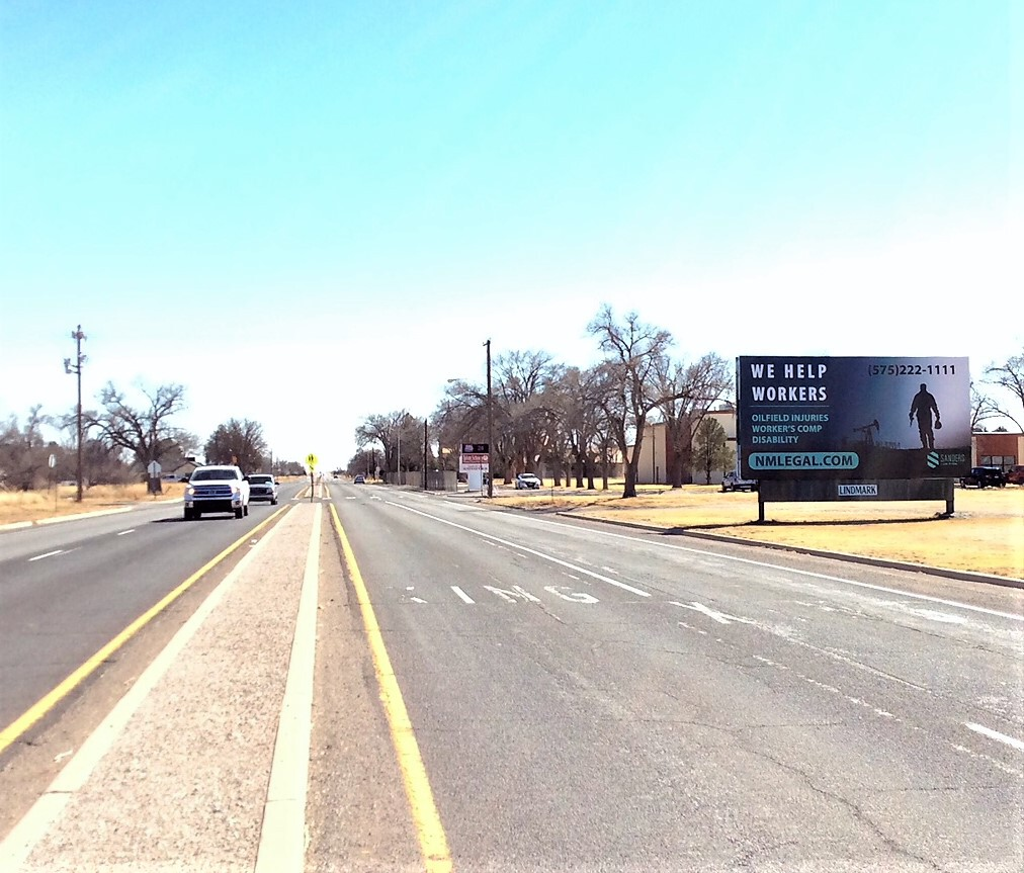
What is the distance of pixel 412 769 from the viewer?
19.1 feet

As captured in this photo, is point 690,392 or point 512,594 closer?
point 512,594

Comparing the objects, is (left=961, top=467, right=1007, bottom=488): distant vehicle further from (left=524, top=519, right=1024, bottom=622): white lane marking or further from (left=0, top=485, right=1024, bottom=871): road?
(left=0, top=485, right=1024, bottom=871): road

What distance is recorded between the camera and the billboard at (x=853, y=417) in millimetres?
32562

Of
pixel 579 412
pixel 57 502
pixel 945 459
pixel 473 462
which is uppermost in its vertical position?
pixel 579 412

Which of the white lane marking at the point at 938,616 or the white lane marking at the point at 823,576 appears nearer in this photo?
the white lane marking at the point at 938,616

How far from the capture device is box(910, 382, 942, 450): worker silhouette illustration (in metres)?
33.3

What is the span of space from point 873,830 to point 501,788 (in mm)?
2019

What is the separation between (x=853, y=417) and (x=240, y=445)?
116 m

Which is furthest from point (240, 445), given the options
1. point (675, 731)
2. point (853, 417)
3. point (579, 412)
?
point (675, 731)

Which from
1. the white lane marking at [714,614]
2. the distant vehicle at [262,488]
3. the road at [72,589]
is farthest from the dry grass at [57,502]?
the white lane marking at [714,614]

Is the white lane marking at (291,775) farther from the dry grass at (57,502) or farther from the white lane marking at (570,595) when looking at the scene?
the dry grass at (57,502)

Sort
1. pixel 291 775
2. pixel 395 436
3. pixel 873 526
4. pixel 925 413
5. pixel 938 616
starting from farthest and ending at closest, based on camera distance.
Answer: pixel 395 436 < pixel 925 413 < pixel 873 526 < pixel 938 616 < pixel 291 775

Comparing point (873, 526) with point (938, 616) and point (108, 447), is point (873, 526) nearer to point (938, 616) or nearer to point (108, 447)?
point (938, 616)

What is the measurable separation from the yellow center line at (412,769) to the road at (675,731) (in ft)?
0.11
